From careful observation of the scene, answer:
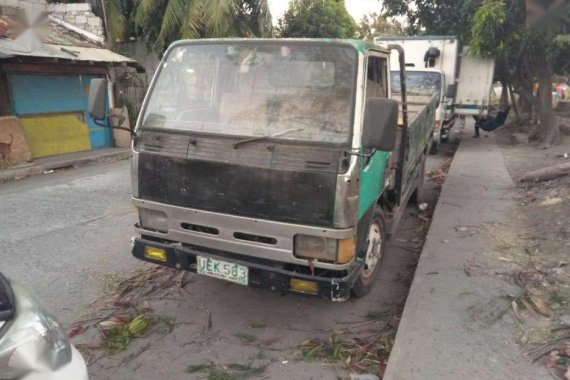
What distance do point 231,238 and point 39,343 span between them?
166 centimetres

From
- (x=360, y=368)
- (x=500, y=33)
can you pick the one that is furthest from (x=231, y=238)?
(x=500, y=33)

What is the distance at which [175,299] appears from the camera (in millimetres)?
4109

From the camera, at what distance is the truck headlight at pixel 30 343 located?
168 cm

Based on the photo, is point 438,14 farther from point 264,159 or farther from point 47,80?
point 264,159

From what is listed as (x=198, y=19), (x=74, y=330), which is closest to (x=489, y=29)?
(x=198, y=19)

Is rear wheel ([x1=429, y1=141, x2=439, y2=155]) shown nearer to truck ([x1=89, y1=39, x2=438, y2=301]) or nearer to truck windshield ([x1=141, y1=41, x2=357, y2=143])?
truck ([x1=89, y1=39, x2=438, y2=301])

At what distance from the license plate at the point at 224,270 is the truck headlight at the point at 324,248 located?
43 centimetres

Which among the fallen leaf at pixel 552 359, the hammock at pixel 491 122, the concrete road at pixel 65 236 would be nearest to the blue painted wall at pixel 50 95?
the concrete road at pixel 65 236

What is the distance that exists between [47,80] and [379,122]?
10899 mm

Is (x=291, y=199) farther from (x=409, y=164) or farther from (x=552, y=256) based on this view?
(x=552, y=256)

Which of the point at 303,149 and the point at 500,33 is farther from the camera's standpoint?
the point at 500,33

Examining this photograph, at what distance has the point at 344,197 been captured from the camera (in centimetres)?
304

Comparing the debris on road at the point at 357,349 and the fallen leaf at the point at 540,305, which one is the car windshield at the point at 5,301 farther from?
the fallen leaf at the point at 540,305

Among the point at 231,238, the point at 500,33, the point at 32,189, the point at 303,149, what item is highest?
the point at 500,33
